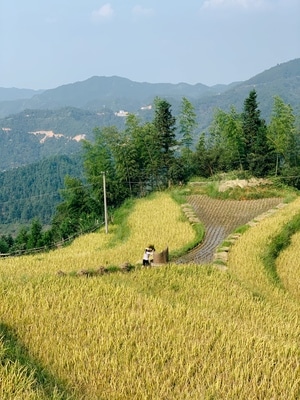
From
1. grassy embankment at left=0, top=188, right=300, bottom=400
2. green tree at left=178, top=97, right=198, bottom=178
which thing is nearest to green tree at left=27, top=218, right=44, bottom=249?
green tree at left=178, top=97, right=198, bottom=178

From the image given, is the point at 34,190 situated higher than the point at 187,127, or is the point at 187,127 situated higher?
the point at 187,127

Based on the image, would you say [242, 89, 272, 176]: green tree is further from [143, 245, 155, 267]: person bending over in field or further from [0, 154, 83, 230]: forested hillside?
[0, 154, 83, 230]: forested hillside

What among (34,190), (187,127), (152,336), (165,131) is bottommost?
(34,190)

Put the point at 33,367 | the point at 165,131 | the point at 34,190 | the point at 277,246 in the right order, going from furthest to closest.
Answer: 1. the point at 34,190
2. the point at 165,131
3. the point at 277,246
4. the point at 33,367

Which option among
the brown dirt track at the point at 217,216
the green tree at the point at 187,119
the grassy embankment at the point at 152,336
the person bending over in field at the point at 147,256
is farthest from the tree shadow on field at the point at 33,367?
the green tree at the point at 187,119

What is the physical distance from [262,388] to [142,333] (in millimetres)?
1785

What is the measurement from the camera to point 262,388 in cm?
495

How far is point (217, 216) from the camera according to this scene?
16.7 m

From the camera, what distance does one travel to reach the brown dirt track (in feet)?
40.5

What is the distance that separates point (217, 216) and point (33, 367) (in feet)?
39.7

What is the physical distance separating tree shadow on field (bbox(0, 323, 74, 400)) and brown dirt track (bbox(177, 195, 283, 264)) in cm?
624

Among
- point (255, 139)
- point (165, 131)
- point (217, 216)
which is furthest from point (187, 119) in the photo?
point (217, 216)

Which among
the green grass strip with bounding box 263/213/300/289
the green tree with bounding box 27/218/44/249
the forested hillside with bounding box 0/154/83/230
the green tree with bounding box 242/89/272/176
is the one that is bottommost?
the forested hillside with bounding box 0/154/83/230

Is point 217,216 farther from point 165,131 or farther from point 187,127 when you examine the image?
point 187,127
